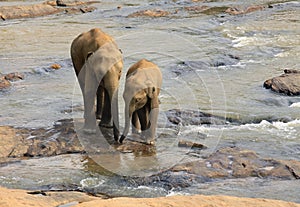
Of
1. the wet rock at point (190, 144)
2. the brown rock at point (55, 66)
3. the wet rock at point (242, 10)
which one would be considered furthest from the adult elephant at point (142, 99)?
the wet rock at point (242, 10)

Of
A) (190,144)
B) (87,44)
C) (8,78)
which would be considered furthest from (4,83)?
(190,144)

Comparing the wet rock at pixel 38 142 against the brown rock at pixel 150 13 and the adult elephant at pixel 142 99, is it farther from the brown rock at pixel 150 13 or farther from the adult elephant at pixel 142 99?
the brown rock at pixel 150 13

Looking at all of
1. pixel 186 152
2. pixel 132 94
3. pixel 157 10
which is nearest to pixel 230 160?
pixel 186 152

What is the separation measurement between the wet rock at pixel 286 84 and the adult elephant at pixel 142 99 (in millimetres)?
4566

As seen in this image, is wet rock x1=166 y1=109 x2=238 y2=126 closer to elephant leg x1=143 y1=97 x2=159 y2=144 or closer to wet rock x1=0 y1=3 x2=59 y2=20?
→ elephant leg x1=143 y1=97 x2=159 y2=144

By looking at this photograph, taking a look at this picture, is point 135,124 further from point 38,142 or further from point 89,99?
point 38,142

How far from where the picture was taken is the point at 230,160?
26.7 ft

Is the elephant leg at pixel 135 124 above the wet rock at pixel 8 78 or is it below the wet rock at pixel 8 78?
above

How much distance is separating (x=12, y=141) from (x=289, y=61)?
8923mm

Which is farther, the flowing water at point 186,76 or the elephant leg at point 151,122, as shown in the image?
the elephant leg at point 151,122

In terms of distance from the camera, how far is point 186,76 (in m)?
14.4

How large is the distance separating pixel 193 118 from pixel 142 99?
2.40 metres

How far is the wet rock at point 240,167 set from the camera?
7.82m

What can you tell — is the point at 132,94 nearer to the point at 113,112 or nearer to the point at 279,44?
the point at 113,112
